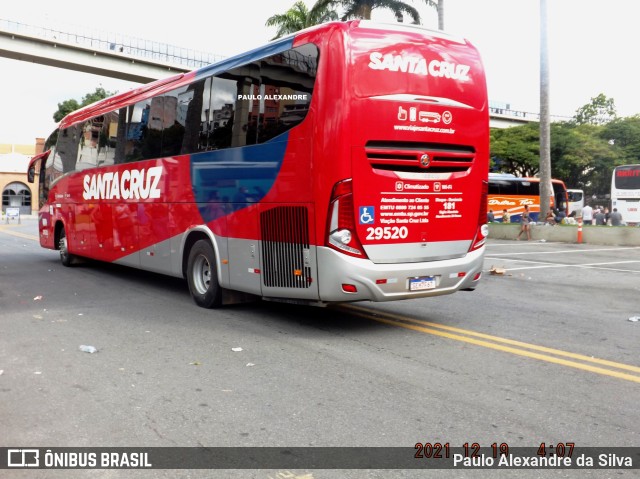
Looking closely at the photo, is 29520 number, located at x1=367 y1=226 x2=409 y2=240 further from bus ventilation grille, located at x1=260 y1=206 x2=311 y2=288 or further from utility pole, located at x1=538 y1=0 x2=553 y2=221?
utility pole, located at x1=538 y1=0 x2=553 y2=221

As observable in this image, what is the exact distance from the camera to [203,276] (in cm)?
955

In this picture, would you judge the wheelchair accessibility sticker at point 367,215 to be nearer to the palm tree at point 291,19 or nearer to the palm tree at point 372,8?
the palm tree at point 372,8

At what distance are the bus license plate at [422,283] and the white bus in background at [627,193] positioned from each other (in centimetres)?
3455

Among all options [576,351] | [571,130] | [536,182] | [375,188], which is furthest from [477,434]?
[571,130]

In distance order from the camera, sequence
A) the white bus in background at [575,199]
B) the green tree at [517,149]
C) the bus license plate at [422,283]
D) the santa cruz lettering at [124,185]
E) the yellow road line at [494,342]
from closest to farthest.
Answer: the yellow road line at [494,342] → the bus license plate at [422,283] → the santa cruz lettering at [124,185] → the white bus in background at [575,199] → the green tree at [517,149]

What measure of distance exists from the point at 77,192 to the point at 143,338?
25.6 ft

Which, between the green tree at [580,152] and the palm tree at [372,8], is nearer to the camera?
the palm tree at [372,8]

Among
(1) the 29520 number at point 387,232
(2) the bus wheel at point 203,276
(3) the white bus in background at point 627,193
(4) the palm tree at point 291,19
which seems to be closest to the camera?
(1) the 29520 number at point 387,232

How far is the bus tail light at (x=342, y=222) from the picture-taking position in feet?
22.9

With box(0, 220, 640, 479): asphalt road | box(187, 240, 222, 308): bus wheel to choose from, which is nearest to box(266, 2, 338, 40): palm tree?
box(187, 240, 222, 308): bus wheel

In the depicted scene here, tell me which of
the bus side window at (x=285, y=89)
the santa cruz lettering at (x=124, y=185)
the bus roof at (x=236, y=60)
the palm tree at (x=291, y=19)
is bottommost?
the santa cruz lettering at (x=124, y=185)

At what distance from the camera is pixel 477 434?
4.37 m

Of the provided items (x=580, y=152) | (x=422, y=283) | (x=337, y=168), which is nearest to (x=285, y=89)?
(x=337, y=168)

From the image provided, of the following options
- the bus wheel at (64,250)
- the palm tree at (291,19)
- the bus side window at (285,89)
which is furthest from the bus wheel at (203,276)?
the palm tree at (291,19)
